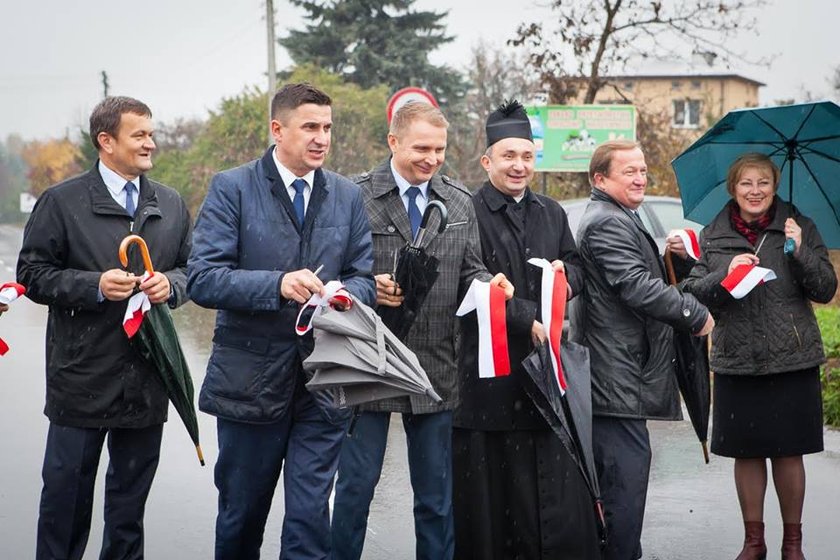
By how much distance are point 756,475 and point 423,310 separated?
1.98m

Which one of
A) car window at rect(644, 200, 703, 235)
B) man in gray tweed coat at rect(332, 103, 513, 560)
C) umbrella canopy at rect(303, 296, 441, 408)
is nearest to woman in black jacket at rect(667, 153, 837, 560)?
man in gray tweed coat at rect(332, 103, 513, 560)

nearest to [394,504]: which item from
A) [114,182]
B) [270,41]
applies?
[114,182]

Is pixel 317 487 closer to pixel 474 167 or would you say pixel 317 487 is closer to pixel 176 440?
pixel 176 440

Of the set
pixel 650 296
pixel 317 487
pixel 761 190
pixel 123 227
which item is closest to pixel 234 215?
pixel 123 227

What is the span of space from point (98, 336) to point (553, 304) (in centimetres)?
202

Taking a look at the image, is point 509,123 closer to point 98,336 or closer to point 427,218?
point 427,218

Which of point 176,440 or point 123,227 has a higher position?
point 123,227

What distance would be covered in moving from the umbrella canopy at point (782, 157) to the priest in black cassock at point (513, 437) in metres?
1.02

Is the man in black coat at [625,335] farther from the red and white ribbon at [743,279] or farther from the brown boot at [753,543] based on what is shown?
the brown boot at [753,543]

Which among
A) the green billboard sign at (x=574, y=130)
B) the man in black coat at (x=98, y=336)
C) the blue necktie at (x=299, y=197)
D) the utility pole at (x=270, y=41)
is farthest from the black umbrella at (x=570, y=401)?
the utility pole at (x=270, y=41)

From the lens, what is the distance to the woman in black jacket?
6188 millimetres

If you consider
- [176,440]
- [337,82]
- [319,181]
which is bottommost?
[176,440]

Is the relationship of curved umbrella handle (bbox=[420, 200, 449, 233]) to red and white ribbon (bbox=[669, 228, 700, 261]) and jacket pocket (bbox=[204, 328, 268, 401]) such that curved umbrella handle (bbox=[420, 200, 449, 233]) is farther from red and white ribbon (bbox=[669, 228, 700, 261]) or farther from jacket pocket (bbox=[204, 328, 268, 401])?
red and white ribbon (bbox=[669, 228, 700, 261])

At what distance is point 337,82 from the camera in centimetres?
4272
